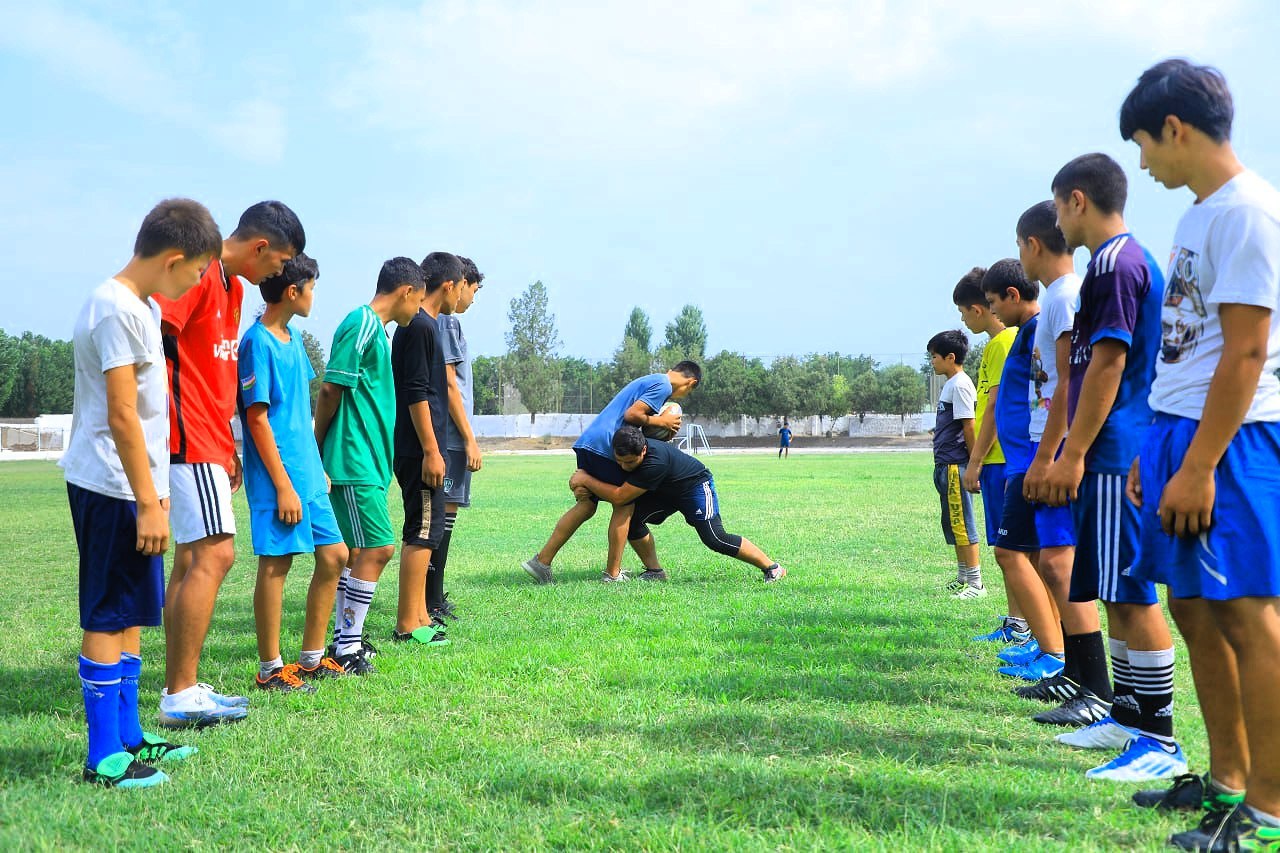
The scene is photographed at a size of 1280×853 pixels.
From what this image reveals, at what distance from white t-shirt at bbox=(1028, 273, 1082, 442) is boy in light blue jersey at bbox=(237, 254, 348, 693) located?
10.8 ft

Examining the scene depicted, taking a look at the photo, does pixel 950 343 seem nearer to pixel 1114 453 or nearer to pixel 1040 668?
pixel 1040 668

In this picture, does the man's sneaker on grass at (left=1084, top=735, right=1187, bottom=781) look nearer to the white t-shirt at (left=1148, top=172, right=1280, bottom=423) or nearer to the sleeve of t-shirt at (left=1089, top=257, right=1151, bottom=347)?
the white t-shirt at (left=1148, top=172, right=1280, bottom=423)

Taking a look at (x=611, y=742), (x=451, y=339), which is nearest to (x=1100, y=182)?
(x=611, y=742)

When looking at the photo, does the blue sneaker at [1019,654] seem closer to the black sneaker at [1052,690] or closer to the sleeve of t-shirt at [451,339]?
the black sneaker at [1052,690]

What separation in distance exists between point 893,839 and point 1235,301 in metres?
1.67

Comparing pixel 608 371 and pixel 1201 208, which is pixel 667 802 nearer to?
pixel 1201 208

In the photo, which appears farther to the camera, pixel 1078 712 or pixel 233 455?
pixel 233 455

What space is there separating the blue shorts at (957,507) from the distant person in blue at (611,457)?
2.24 meters

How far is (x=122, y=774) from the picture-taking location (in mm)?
3100

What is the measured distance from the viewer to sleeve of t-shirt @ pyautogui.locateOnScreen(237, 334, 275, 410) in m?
4.28

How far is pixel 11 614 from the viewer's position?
21.0 feet

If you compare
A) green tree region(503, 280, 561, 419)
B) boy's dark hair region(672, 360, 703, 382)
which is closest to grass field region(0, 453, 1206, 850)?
boy's dark hair region(672, 360, 703, 382)

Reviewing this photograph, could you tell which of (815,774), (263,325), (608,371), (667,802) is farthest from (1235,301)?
(608,371)

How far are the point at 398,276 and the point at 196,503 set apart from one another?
187 centimetres
